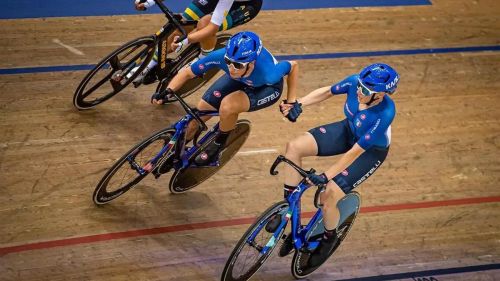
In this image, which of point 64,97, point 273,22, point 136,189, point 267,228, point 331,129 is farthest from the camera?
point 273,22

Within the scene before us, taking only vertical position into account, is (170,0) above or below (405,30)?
above

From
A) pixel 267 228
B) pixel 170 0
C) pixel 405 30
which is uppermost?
pixel 267 228

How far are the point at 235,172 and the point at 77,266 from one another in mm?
1706

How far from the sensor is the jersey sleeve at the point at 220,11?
6969mm

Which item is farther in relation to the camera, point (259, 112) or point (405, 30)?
point (405, 30)

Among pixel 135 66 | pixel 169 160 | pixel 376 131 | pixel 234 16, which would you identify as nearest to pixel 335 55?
pixel 234 16

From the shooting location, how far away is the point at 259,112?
782 centimetres

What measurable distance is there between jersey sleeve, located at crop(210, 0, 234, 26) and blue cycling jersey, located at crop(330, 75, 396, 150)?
1.52 m

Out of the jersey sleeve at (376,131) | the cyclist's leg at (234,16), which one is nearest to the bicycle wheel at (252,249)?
the jersey sleeve at (376,131)

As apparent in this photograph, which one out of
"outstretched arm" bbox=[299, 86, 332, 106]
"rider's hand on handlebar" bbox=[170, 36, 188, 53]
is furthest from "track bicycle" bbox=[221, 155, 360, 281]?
"rider's hand on handlebar" bbox=[170, 36, 188, 53]

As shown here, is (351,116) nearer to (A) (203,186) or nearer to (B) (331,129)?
(B) (331,129)

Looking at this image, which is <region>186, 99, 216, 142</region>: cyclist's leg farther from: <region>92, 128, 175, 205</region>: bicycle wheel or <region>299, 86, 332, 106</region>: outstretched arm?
<region>299, 86, 332, 106</region>: outstretched arm

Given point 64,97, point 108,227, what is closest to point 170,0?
point 64,97

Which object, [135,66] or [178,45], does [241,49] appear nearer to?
[178,45]
